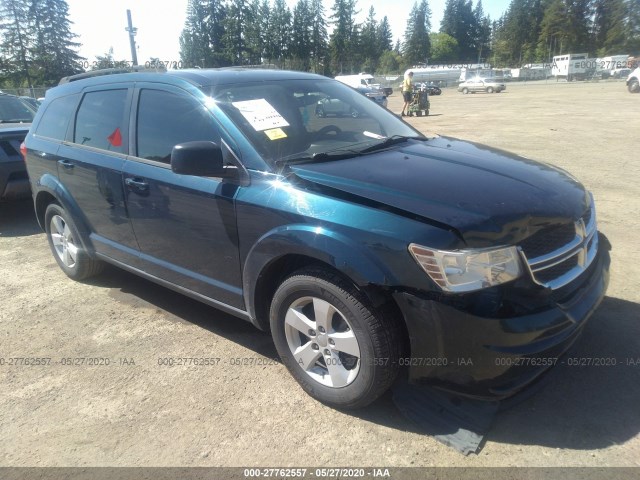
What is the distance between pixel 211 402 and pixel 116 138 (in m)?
2.14

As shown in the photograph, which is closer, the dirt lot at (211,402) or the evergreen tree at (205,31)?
the dirt lot at (211,402)

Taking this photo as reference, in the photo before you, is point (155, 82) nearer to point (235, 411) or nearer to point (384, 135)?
point (384, 135)

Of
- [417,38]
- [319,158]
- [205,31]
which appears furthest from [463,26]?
[319,158]

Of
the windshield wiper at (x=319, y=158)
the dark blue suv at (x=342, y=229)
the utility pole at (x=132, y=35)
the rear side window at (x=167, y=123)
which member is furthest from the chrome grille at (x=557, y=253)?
the utility pole at (x=132, y=35)

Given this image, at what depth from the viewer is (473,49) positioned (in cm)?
12231

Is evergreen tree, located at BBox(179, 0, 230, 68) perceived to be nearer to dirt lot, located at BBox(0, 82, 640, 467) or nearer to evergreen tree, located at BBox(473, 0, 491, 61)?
evergreen tree, located at BBox(473, 0, 491, 61)

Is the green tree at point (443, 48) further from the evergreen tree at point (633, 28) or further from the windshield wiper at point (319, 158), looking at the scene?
the windshield wiper at point (319, 158)

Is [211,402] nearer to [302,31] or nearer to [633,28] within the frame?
Result: [302,31]

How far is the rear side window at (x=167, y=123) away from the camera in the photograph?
317 centimetres

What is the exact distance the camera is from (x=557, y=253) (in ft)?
8.18

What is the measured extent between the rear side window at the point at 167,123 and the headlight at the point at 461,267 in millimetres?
1541

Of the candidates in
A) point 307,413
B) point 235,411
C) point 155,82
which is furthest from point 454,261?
point 155,82

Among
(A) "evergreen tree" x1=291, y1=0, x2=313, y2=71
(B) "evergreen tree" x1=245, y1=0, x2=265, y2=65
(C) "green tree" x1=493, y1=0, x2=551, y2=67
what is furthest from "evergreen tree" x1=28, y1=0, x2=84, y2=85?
(C) "green tree" x1=493, y1=0, x2=551, y2=67

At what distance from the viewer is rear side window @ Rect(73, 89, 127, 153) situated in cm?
379
